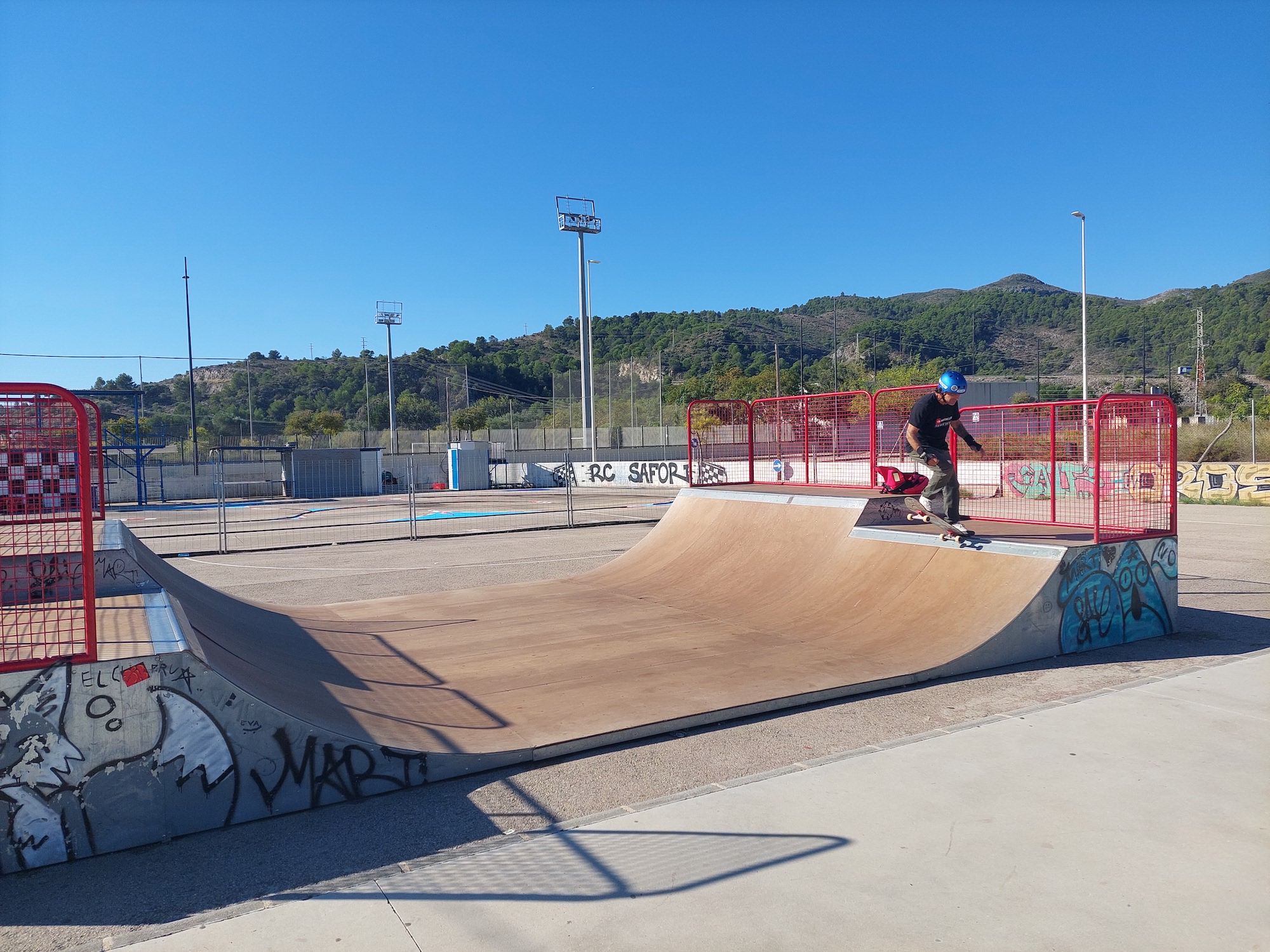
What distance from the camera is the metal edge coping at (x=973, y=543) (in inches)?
277

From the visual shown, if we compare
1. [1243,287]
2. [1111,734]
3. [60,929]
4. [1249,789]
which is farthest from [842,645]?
[1243,287]

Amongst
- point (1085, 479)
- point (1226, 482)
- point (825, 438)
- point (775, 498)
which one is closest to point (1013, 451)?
point (825, 438)

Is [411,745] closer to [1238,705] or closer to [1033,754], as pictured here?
[1033,754]

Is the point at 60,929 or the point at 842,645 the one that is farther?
the point at 842,645

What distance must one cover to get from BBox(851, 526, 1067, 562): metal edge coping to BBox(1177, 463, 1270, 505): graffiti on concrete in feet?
64.6

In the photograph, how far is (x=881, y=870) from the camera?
3.43m

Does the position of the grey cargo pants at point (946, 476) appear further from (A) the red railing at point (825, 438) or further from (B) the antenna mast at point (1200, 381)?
(B) the antenna mast at point (1200, 381)

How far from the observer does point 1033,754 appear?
467cm

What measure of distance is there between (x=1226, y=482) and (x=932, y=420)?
68.7 ft

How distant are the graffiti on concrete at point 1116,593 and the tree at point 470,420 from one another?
53.1 metres

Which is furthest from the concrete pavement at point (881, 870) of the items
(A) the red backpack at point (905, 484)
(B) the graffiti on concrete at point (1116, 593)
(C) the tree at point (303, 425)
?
(C) the tree at point (303, 425)

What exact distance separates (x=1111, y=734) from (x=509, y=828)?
363 centimetres

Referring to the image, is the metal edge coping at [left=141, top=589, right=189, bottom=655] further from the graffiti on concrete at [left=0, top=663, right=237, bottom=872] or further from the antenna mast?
the antenna mast

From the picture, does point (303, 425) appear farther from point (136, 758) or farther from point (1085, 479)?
point (136, 758)
